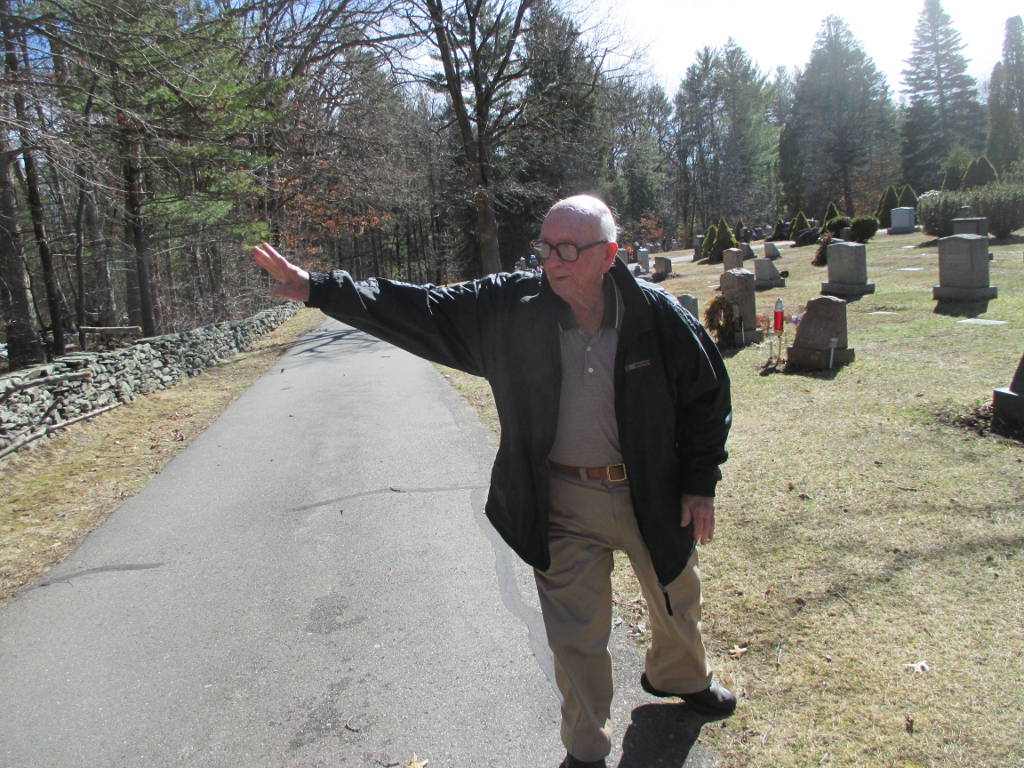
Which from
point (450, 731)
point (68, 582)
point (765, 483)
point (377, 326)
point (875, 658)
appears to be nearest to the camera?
point (377, 326)

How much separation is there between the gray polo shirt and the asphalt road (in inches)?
43.9

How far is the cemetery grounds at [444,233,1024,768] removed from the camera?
258 cm

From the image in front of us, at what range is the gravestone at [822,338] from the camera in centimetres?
855

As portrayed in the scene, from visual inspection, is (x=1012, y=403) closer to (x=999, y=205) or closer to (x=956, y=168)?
(x=999, y=205)

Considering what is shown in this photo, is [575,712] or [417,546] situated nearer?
[575,712]

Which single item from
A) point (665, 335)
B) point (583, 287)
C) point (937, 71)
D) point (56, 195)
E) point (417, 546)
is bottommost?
point (417, 546)

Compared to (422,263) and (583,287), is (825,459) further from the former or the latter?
(422,263)

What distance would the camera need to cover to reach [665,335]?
2.36m

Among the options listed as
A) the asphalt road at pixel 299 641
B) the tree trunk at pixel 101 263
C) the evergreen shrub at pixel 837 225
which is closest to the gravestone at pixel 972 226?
the evergreen shrub at pixel 837 225

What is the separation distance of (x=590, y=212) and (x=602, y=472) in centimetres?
85

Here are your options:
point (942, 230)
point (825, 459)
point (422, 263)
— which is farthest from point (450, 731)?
point (422, 263)

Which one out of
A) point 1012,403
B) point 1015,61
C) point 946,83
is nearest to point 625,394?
point 1012,403

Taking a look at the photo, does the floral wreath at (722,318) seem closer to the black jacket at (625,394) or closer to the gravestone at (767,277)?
the gravestone at (767,277)

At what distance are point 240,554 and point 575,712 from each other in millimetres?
3197
